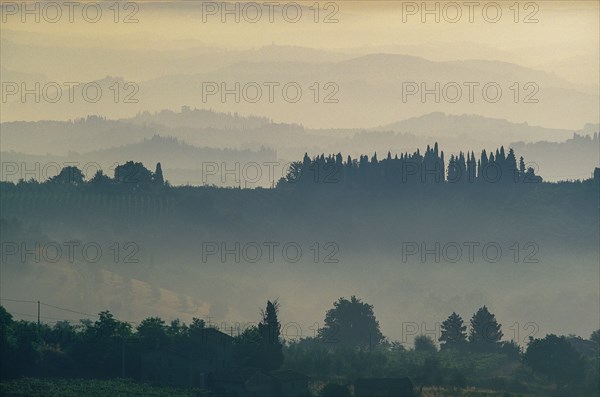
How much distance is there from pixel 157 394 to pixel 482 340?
66.0 meters

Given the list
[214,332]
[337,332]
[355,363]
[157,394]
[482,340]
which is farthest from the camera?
[337,332]

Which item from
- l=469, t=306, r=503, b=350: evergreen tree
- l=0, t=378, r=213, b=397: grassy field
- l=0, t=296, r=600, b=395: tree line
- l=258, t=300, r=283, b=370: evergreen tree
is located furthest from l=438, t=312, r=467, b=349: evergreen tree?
l=0, t=378, r=213, b=397: grassy field

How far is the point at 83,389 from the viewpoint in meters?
126

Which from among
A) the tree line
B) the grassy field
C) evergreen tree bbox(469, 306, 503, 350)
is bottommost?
the grassy field

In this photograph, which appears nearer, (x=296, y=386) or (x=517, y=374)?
(x=296, y=386)

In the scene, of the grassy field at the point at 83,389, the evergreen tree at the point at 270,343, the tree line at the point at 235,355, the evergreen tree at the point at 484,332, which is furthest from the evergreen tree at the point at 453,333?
the grassy field at the point at 83,389

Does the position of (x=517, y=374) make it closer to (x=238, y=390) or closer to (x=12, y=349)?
(x=238, y=390)

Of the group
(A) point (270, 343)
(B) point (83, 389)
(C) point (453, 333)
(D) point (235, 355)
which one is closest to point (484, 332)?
(C) point (453, 333)

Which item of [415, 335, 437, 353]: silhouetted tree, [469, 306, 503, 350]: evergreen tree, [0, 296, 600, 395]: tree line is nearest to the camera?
[0, 296, 600, 395]: tree line

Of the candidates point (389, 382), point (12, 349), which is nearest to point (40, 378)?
point (12, 349)

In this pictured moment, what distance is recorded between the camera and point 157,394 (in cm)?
12550

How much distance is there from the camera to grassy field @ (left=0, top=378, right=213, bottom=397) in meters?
123

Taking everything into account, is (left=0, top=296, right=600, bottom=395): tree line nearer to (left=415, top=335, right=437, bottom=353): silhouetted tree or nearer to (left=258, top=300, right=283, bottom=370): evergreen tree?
(left=258, top=300, right=283, bottom=370): evergreen tree

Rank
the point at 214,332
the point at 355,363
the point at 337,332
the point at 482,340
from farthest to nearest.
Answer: the point at 337,332 < the point at 482,340 < the point at 355,363 < the point at 214,332
